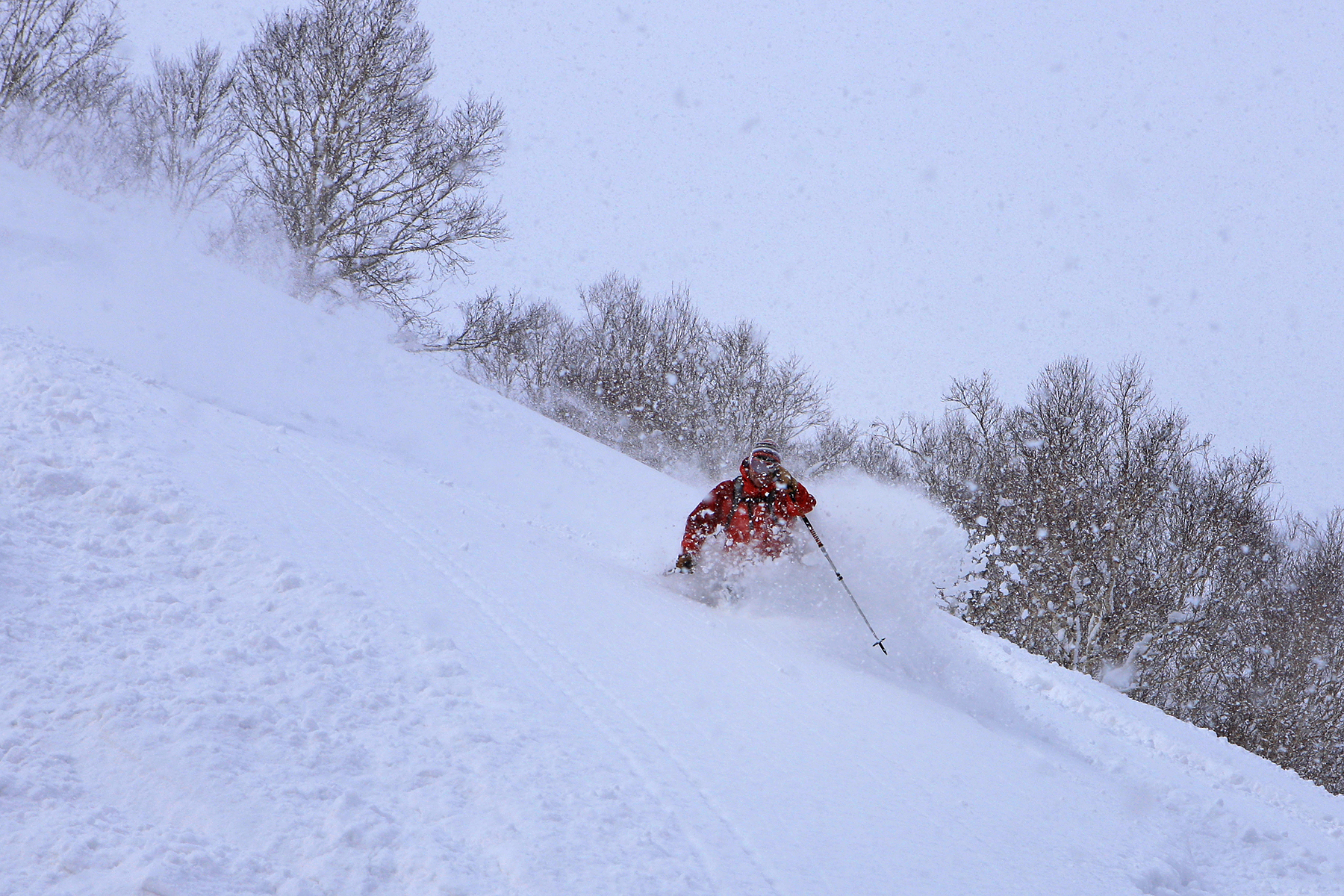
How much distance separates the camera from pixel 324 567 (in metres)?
4.83

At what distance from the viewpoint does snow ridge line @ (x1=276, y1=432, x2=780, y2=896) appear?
2.87 meters

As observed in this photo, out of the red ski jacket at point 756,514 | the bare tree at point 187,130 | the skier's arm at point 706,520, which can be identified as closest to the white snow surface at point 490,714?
the red ski jacket at point 756,514

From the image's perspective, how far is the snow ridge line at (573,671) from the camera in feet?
9.40

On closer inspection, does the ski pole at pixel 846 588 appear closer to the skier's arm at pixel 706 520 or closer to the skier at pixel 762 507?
the skier at pixel 762 507

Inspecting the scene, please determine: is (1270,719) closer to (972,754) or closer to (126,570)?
(972,754)

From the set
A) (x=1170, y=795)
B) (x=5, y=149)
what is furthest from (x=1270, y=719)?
(x=5, y=149)

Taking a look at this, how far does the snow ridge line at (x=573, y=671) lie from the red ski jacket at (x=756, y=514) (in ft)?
8.50

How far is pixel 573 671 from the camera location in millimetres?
4281

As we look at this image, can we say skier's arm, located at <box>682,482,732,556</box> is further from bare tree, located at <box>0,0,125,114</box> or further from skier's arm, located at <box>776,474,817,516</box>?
bare tree, located at <box>0,0,125,114</box>

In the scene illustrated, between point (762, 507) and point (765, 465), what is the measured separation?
0.39 metres

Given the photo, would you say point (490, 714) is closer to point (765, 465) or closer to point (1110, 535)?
point (765, 465)

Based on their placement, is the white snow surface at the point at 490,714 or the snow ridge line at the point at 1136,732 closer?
the white snow surface at the point at 490,714

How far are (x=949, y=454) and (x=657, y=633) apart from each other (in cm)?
2914

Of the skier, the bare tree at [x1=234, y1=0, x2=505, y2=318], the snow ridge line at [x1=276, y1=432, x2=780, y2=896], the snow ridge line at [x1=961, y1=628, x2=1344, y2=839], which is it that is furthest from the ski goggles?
the bare tree at [x1=234, y1=0, x2=505, y2=318]
